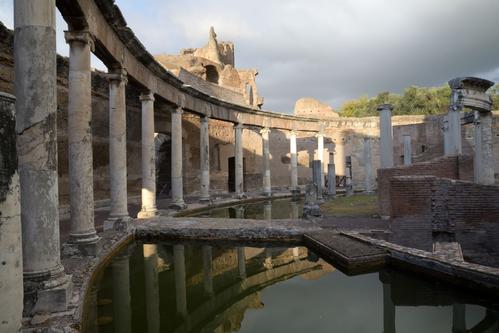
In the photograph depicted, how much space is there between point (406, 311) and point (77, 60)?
6.15 metres

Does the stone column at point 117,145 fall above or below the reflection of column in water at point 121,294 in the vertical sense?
above

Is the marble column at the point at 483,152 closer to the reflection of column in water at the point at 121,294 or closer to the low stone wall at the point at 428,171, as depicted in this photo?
the low stone wall at the point at 428,171

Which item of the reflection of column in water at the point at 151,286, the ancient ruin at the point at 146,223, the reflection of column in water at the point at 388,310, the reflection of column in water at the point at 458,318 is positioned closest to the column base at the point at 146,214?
the ancient ruin at the point at 146,223

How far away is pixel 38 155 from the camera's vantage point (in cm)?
392

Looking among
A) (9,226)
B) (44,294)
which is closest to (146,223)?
(44,294)

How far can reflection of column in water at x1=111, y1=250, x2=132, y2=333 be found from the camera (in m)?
4.02

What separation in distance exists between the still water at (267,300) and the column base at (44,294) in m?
0.34

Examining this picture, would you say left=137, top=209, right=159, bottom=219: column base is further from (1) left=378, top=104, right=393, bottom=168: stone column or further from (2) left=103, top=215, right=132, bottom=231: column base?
(1) left=378, top=104, right=393, bottom=168: stone column

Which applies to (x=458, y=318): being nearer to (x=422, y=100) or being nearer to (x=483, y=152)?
(x=483, y=152)

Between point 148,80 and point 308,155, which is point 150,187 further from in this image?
point 308,155

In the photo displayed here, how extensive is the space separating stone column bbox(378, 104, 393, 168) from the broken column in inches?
85.7

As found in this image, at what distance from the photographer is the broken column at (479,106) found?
1273 cm

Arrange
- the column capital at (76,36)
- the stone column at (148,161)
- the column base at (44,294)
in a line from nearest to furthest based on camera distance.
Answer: the column base at (44,294), the column capital at (76,36), the stone column at (148,161)

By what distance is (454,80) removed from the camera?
41.8 feet
